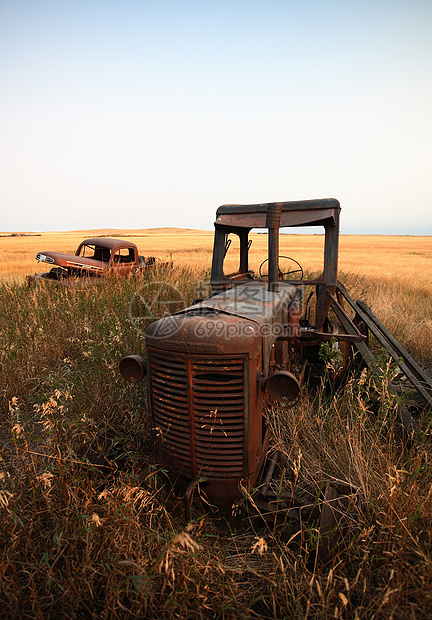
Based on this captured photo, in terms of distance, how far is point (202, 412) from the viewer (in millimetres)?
1967

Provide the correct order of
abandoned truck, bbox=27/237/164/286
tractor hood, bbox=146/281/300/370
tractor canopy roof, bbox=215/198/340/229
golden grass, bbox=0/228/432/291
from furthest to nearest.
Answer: golden grass, bbox=0/228/432/291, abandoned truck, bbox=27/237/164/286, tractor canopy roof, bbox=215/198/340/229, tractor hood, bbox=146/281/300/370

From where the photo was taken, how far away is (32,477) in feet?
6.84

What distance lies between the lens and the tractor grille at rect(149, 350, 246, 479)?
1.92 metres

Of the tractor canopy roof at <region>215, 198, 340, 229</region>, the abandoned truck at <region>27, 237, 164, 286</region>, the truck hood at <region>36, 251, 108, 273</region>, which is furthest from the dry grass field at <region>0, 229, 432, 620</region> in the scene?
the truck hood at <region>36, 251, 108, 273</region>

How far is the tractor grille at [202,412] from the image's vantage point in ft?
6.31

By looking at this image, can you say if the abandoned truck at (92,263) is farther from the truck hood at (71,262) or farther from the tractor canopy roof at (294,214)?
the tractor canopy roof at (294,214)

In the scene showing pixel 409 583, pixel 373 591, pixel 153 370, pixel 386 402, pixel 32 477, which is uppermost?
pixel 153 370

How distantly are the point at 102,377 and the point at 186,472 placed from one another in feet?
5.18

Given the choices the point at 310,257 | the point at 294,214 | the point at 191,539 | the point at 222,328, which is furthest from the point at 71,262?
the point at 310,257

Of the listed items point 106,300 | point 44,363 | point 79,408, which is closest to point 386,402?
point 79,408

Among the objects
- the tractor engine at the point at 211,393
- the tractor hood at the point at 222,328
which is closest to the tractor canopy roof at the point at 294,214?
the tractor hood at the point at 222,328

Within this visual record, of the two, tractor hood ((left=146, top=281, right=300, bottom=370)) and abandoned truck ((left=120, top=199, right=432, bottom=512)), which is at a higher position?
tractor hood ((left=146, top=281, right=300, bottom=370))

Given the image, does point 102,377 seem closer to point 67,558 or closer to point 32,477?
point 32,477

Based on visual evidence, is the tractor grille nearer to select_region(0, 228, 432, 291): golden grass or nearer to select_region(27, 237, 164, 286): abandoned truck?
select_region(0, 228, 432, 291): golden grass
